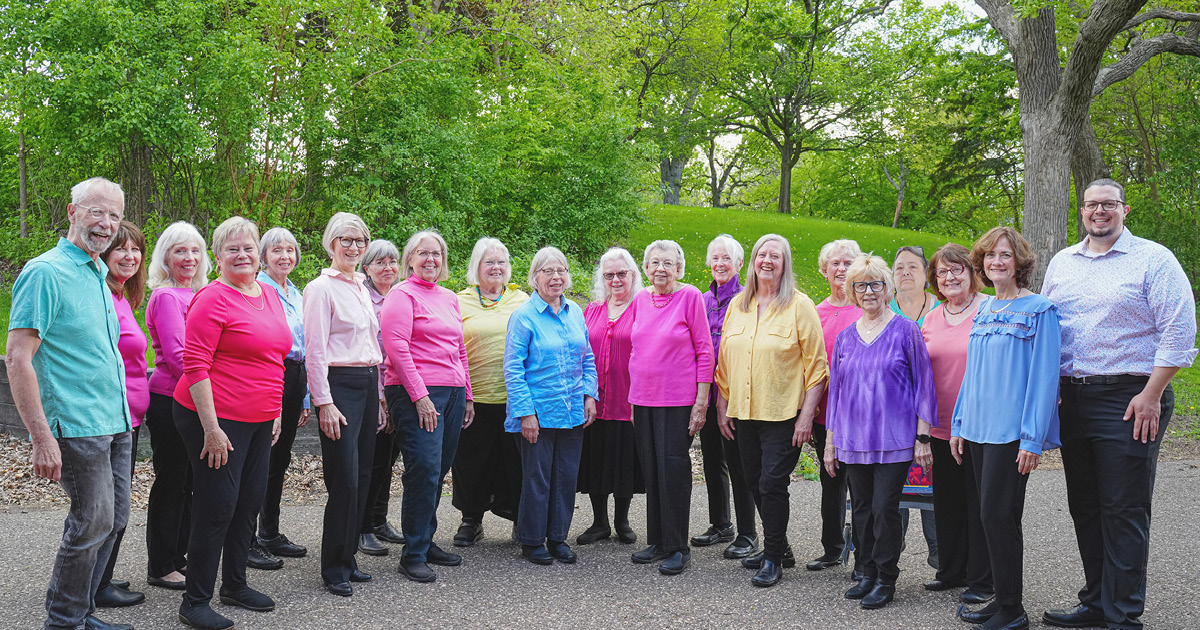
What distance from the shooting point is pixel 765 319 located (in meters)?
5.24

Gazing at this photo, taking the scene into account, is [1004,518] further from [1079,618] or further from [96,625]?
[96,625]

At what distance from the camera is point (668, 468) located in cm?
541

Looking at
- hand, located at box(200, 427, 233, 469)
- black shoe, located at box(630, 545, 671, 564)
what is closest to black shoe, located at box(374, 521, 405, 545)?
black shoe, located at box(630, 545, 671, 564)

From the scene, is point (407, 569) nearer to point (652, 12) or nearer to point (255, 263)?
point (255, 263)

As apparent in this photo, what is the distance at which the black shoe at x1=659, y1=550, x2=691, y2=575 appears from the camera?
5223 millimetres

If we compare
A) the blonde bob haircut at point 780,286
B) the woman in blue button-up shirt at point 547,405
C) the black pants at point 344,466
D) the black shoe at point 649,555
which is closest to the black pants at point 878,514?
the blonde bob haircut at point 780,286

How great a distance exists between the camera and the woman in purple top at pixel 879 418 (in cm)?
469

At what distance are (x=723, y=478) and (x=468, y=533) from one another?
182 centimetres

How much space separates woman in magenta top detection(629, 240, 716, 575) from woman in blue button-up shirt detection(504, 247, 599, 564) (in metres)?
0.41

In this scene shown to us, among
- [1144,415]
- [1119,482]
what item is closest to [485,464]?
[1119,482]

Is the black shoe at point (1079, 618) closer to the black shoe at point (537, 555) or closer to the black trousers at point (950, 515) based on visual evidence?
the black trousers at point (950, 515)

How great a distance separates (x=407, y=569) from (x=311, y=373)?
1.38m

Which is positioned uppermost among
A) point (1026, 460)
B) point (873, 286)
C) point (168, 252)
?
point (168, 252)

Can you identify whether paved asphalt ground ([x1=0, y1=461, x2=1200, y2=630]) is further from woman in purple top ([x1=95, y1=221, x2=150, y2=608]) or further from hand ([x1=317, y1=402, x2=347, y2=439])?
hand ([x1=317, y1=402, x2=347, y2=439])
